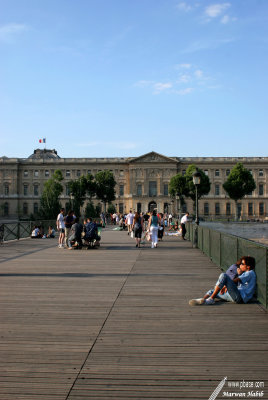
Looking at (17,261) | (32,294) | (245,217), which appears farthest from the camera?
(245,217)

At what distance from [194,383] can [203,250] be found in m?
13.9

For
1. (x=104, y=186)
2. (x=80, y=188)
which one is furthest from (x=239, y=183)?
(x=80, y=188)

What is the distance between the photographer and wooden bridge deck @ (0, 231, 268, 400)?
4.55 metres

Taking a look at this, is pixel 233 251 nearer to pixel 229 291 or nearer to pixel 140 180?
pixel 229 291

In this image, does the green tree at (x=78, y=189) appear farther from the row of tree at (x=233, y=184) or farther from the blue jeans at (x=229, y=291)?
A: the blue jeans at (x=229, y=291)

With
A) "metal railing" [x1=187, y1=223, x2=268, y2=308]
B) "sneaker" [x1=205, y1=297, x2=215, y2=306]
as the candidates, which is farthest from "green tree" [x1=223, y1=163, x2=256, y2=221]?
"sneaker" [x1=205, y1=297, x2=215, y2=306]

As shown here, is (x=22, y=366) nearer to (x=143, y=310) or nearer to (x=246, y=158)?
(x=143, y=310)

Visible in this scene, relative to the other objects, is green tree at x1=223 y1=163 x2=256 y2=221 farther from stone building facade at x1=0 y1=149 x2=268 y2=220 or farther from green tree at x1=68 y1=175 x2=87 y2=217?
green tree at x1=68 y1=175 x2=87 y2=217

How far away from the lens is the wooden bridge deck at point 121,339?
455 cm

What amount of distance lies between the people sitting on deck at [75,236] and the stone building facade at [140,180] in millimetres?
83108

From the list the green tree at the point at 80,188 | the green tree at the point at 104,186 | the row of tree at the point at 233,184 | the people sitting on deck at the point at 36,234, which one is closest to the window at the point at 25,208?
the green tree at the point at 80,188

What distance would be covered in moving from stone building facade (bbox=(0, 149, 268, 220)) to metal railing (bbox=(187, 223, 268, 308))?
85735 millimetres

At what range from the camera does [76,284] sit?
10.5 metres

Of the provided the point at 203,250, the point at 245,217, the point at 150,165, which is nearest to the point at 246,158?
the point at 245,217
